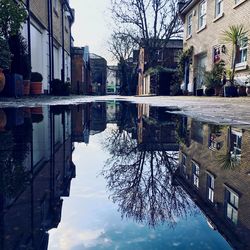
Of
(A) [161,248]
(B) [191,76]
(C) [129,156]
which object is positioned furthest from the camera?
(B) [191,76]

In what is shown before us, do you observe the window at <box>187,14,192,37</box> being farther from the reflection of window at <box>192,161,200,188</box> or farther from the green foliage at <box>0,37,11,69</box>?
the reflection of window at <box>192,161,200,188</box>

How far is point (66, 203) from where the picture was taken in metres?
0.94

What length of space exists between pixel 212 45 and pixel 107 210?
1494cm

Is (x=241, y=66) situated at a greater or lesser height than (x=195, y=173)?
greater

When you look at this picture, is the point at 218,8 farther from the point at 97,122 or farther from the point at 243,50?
the point at 97,122

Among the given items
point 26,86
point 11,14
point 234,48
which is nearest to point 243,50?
point 234,48

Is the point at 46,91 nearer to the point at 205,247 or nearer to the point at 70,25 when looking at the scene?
the point at 70,25

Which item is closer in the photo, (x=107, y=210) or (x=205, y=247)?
(x=205, y=247)

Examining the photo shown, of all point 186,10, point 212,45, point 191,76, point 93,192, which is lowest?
point 93,192

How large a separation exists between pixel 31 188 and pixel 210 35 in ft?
49.9

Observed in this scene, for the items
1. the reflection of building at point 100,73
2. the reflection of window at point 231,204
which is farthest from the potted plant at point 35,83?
the reflection of building at point 100,73

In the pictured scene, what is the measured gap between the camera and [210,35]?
14.8m

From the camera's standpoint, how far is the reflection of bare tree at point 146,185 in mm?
871

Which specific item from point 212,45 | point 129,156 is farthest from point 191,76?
point 129,156
